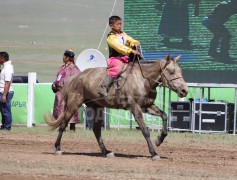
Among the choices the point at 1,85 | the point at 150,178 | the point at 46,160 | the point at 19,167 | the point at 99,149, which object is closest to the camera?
the point at 150,178

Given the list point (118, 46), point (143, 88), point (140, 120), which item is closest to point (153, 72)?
point (143, 88)

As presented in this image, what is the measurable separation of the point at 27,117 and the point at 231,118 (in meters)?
6.18

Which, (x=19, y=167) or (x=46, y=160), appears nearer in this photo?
(x=19, y=167)

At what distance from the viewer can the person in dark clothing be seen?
78.5 ft

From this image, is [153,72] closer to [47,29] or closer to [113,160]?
[113,160]

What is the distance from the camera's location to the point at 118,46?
50.3ft

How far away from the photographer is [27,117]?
25516 mm

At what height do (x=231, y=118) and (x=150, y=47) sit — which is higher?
(x=150, y=47)

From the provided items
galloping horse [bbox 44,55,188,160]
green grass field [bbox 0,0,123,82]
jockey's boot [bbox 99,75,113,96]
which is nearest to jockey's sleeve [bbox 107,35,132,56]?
galloping horse [bbox 44,55,188,160]

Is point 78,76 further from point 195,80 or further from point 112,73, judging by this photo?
point 195,80

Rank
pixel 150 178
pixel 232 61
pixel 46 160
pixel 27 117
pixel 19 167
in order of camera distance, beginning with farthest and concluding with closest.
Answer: pixel 27 117 → pixel 232 61 → pixel 46 160 → pixel 19 167 → pixel 150 178

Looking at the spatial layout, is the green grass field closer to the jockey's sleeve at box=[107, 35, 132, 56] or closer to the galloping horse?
the galloping horse

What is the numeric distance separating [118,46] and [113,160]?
6.69 ft

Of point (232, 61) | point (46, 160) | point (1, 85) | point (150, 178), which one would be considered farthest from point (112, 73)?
point (232, 61)
